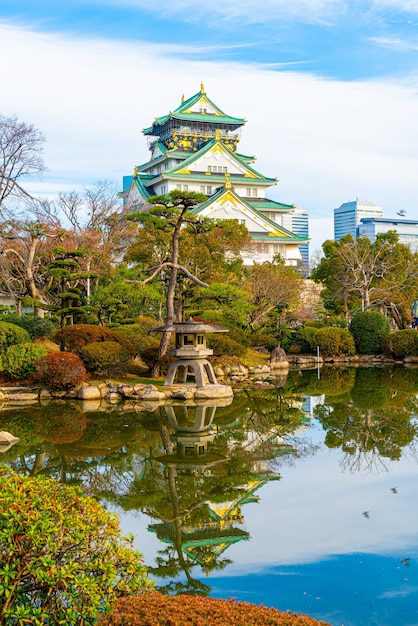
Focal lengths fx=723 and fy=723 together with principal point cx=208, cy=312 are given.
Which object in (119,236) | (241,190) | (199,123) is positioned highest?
(199,123)

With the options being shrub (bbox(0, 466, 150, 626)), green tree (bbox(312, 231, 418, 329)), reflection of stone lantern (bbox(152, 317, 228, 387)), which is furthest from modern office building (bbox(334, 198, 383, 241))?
shrub (bbox(0, 466, 150, 626))

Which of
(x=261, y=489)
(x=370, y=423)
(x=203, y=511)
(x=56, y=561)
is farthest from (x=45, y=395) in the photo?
(x=56, y=561)

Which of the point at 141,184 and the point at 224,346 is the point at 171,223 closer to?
the point at 224,346

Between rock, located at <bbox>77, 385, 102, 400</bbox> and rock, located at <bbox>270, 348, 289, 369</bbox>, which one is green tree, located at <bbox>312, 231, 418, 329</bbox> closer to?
rock, located at <bbox>270, 348, 289, 369</bbox>

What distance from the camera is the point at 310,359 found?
1102 inches

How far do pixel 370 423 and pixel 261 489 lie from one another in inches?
210

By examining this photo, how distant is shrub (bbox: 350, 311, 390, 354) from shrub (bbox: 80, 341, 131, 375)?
1329 centimetres

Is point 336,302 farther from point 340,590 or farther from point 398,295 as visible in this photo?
point 340,590

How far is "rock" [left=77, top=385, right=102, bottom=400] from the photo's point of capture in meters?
16.8

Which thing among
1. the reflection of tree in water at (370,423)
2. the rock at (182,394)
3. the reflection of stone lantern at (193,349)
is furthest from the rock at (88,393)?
the reflection of tree in water at (370,423)

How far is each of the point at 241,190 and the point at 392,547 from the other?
4028 centimetres

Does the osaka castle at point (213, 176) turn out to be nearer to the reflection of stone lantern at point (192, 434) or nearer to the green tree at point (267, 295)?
the green tree at point (267, 295)

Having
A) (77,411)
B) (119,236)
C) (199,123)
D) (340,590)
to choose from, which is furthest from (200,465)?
(199,123)

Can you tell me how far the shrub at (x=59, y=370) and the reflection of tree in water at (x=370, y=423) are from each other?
5.69 metres
